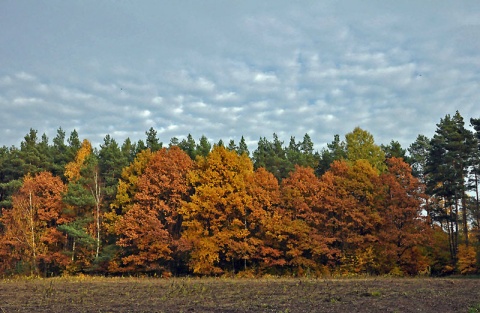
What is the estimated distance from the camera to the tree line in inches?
1811

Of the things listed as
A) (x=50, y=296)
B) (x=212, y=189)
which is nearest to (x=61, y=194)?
(x=212, y=189)

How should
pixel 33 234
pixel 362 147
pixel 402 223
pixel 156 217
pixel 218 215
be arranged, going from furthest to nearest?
pixel 362 147 < pixel 33 234 < pixel 218 215 < pixel 156 217 < pixel 402 223

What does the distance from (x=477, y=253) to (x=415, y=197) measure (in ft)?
29.0

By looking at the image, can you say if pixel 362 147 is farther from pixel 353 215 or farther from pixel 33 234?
pixel 33 234

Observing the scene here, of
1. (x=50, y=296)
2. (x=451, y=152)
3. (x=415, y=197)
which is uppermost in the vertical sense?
(x=451, y=152)

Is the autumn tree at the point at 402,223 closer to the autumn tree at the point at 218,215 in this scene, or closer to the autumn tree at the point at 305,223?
the autumn tree at the point at 305,223

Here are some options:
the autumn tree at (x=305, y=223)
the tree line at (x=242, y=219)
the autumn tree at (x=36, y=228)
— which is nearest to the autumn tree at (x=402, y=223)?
the tree line at (x=242, y=219)

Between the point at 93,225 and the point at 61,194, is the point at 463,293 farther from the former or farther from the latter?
the point at 61,194

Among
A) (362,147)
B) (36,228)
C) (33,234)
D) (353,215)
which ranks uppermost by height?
(362,147)

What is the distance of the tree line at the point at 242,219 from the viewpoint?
1811 inches

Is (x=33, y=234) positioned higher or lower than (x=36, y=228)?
lower

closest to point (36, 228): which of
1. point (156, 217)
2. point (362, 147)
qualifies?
point (156, 217)

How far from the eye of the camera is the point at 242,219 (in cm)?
5059

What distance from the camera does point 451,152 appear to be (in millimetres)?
49375
